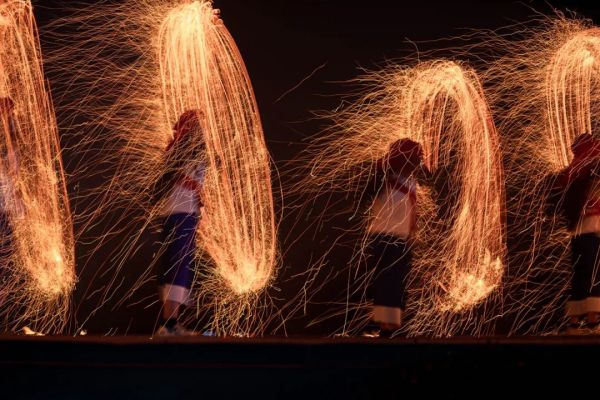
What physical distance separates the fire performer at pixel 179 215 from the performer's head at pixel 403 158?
119 cm

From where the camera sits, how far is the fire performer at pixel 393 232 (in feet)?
15.2

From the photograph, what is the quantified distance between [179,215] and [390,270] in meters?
1.32

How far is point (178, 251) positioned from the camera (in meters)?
4.37

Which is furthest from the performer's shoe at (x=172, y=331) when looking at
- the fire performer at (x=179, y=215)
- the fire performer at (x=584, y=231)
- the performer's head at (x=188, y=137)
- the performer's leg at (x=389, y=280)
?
the fire performer at (x=584, y=231)

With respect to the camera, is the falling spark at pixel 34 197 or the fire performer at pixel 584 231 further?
the falling spark at pixel 34 197

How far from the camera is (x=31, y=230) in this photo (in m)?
5.13

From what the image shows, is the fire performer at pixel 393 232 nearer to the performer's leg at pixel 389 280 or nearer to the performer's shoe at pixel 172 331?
the performer's leg at pixel 389 280

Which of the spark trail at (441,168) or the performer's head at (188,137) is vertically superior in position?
the performer's head at (188,137)

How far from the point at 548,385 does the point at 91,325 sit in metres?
3.52

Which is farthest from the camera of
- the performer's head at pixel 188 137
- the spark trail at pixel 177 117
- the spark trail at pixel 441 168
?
the spark trail at pixel 441 168

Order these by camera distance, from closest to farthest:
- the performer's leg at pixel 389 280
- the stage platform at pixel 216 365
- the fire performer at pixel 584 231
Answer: the stage platform at pixel 216 365 < the performer's leg at pixel 389 280 < the fire performer at pixel 584 231

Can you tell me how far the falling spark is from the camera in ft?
16.8

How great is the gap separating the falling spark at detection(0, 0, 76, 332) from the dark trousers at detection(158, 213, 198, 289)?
1.08 metres

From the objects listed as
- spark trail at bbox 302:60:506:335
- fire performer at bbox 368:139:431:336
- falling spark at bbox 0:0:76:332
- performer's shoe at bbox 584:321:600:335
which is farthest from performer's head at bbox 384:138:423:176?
falling spark at bbox 0:0:76:332
